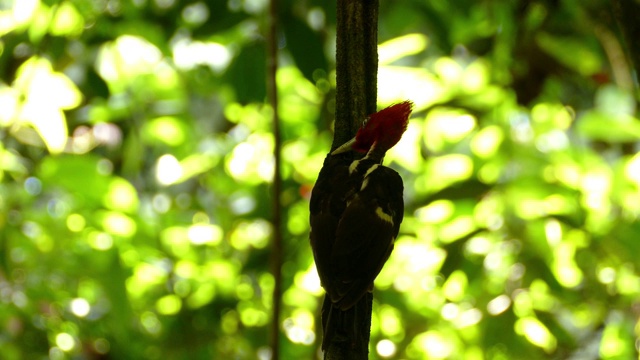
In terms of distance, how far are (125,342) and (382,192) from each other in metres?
1.21

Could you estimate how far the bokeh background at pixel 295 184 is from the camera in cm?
165

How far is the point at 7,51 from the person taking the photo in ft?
5.26

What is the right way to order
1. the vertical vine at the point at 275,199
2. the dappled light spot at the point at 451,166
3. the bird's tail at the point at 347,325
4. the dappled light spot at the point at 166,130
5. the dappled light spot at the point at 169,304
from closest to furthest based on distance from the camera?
the bird's tail at the point at 347,325, the vertical vine at the point at 275,199, the dappled light spot at the point at 451,166, the dappled light spot at the point at 169,304, the dappled light spot at the point at 166,130

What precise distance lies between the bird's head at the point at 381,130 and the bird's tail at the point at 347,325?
18cm

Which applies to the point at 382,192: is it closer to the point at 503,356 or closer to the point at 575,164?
the point at 503,356

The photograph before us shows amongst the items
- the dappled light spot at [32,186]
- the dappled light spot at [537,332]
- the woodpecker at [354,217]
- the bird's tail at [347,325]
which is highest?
the woodpecker at [354,217]

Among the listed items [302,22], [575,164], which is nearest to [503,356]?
[575,164]

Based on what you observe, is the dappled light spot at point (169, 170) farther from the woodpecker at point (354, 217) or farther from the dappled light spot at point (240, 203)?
the woodpecker at point (354, 217)

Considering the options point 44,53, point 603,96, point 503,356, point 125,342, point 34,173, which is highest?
point 44,53

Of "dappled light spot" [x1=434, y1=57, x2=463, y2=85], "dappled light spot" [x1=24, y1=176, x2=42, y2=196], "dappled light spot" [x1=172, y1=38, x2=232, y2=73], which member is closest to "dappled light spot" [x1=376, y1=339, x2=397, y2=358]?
"dappled light spot" [x1=434, y1=57, x2=463, y2=85]

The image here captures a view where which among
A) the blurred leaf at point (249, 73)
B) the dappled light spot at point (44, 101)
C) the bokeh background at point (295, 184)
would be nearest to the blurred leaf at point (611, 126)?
the bokeh background at point (295, 184)

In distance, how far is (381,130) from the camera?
3.32 feet

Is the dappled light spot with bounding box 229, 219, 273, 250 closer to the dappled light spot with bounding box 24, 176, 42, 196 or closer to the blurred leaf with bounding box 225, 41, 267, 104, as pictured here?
the dappled light spot with bounding box 24, 176, 42, 196

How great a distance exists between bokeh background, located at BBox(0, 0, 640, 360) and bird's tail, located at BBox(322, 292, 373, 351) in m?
0.53
